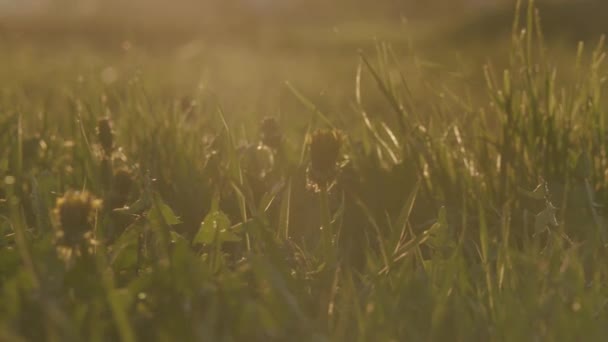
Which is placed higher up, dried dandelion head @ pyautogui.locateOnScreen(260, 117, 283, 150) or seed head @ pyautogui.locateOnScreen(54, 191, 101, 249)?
seed head @ pyautogui.locateOnScreen(54, 191, 101, 249)

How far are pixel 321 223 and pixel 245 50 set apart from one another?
8.74 m

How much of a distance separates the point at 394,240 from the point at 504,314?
35 cm

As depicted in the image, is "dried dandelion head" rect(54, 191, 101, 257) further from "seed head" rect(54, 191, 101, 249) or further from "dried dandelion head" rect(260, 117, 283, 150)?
"dried dandelion head" rect(260, 117, 283, 150)

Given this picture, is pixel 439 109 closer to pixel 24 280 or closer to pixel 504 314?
pixel 504 314

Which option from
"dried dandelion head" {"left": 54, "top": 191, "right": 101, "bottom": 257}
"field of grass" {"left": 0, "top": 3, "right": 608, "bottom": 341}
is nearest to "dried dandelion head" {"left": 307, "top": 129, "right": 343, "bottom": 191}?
"field of grass" {"left": 0, "top": 3, "right": 608, "bottom": 341}

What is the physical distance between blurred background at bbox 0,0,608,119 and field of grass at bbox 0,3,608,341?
0.21 metres

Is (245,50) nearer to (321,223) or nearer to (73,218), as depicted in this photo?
(321,223)

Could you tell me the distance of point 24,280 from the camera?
130 cm

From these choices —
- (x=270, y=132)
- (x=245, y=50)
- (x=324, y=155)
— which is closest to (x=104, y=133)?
(x=270, y=132)

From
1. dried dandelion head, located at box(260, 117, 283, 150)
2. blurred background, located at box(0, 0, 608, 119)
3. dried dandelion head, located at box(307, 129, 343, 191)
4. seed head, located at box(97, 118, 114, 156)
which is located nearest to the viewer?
dried dandelion head, located at box(307, 129, 343, 191)

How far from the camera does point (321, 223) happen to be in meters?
1.74

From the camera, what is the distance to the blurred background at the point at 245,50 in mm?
4477

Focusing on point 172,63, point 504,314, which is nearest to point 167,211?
point 504,314

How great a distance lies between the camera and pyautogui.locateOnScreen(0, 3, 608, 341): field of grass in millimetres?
1281
